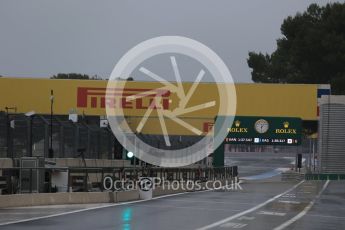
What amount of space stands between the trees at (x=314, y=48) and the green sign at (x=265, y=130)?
1748 centimetres

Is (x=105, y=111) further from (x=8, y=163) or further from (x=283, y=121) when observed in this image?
(x=8, y=163)

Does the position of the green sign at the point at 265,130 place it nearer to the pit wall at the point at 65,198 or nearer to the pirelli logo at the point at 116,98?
the pirelli logo at the point at 116,98

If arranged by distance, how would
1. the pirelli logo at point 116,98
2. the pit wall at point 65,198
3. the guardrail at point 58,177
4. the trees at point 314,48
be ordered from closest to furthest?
1. the pit wall at point 65,198
2. the guardrail at point 58,177
3. the pirelli logo at point 116,98
4. the trees at point 314,48

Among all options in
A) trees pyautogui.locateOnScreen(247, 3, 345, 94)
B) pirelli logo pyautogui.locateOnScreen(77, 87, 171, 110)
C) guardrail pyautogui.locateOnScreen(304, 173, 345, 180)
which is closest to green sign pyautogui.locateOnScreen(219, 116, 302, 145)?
guardrail pyautogui.locateOnScreen(304, 173, 345, 180)

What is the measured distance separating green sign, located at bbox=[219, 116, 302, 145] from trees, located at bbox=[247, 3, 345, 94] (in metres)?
17.5

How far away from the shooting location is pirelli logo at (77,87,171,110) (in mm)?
51875

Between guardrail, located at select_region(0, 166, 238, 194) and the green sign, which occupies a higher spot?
the green sign

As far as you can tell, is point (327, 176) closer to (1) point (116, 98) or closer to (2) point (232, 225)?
(1) point (116, 98)

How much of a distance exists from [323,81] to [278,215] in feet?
171

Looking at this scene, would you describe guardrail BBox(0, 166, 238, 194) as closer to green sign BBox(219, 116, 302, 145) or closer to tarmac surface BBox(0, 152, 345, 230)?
tarmac surface BBox(0, 152, 345, 230)

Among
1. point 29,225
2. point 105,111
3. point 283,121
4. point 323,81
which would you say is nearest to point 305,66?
point 323,81

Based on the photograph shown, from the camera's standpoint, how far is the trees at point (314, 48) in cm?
6719

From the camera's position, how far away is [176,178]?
3550 cm

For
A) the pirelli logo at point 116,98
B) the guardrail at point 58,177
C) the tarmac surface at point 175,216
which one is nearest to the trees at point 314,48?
the pirelli logo at point 116,98
